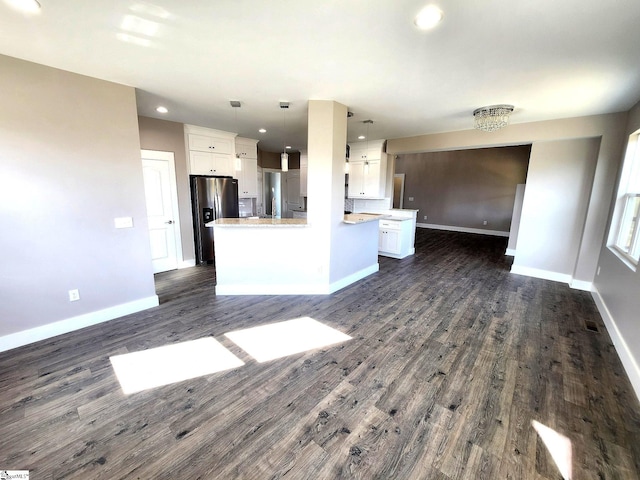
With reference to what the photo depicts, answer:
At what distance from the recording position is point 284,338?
265 cm

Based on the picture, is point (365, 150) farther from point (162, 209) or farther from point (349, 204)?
point (162, 209)

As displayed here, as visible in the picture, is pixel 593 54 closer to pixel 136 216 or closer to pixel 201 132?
pixel 136 216

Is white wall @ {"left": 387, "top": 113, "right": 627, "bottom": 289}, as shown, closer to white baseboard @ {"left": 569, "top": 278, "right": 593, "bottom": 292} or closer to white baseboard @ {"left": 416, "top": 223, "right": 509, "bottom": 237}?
white baseboard @ {"left": 569, "top": 278, "right": 593, "bottom": 292}

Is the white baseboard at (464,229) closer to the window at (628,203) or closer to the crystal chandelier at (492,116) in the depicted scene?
the window at (628,203)

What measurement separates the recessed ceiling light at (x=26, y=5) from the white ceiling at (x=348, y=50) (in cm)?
5

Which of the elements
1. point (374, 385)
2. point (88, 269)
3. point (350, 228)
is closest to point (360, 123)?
point (350, 228)

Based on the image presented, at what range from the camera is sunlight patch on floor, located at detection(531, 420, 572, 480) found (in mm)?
→ 1453

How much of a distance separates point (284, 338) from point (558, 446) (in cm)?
206

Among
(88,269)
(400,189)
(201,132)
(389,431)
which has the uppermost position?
(201,132)

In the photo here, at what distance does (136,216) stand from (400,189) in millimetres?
9362

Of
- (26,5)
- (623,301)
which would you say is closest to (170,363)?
(26,5)

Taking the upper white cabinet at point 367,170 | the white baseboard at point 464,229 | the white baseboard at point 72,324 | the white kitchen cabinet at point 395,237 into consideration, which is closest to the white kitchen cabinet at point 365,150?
the upper white cabinet at point 367,170

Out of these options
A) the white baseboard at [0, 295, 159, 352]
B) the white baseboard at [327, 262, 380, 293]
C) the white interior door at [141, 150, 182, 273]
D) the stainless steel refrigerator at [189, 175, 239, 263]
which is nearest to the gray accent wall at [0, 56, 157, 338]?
the white baseboard at [0, 295, 159, 352]

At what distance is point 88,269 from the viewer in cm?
278
